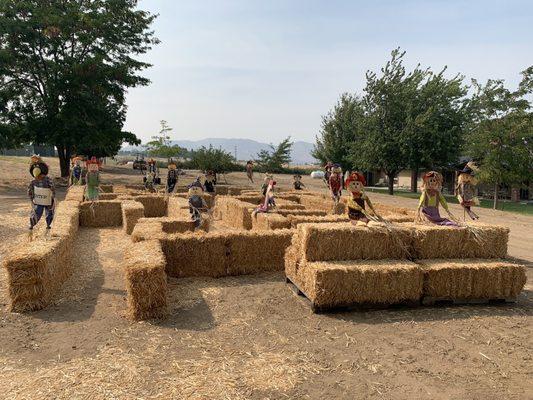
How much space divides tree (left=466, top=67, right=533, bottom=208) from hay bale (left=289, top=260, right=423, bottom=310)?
903 inches

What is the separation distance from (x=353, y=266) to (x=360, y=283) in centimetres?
34

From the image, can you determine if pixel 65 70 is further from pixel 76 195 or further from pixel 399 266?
pixel 399 266

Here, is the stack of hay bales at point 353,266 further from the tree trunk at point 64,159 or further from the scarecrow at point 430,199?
the tree trunk at point 64,159

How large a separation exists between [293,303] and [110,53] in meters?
34.4

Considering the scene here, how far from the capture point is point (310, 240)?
26.5 feet

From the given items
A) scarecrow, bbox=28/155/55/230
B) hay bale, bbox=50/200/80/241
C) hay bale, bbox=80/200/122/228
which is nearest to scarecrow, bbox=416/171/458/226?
hay bale, bbox=50/200/80/241

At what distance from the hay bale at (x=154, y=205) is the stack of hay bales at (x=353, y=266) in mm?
12312

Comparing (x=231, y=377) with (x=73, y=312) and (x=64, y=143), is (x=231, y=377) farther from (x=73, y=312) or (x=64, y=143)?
A: (x=64, y=143)

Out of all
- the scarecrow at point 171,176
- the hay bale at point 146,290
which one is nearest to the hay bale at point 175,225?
the hay bale at point 146,290

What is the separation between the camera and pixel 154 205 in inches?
778

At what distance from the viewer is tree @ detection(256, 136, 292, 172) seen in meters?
49.3

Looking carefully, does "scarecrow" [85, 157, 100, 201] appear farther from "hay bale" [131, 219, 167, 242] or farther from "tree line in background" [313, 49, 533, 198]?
"tree line in background" [313, 49, 533, 198]

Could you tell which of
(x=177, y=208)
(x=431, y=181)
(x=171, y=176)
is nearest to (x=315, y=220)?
(x=431, y=181)

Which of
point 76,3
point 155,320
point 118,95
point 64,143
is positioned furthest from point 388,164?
point 155,320
